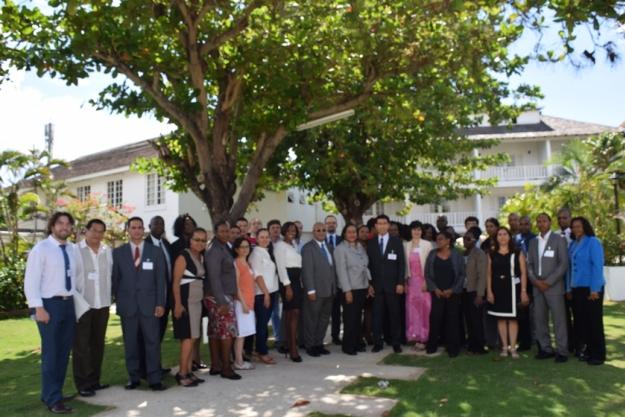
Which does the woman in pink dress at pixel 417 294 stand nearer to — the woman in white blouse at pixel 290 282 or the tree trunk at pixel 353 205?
the woman in white blouse at pixel 290 282

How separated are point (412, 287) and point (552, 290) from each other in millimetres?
2150

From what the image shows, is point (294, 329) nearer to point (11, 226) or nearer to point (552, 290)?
point (552, 290)

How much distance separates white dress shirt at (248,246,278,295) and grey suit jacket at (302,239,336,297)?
0.52 m

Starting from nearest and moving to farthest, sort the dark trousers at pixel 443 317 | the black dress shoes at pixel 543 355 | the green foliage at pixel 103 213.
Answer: the black dress shoes at pixel 543 355 → the dark trousers at pixel 443 317 → the green foliage at pixel 103 213

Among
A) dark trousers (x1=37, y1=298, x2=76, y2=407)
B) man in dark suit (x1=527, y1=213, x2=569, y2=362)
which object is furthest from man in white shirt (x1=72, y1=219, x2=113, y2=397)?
man in dark suit (x1=527, y1=213, x2=569, y2=362)

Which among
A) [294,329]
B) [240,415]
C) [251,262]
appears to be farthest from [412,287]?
[240,415]

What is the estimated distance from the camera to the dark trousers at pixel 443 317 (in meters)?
8.84

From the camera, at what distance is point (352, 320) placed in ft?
30.0

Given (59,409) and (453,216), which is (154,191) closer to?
(453,216)

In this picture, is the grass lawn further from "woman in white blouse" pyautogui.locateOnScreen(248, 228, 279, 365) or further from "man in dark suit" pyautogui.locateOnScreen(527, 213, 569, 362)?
"woman in white blouse" pyautogui.locateOnScreen(248, 228, 279, 365)

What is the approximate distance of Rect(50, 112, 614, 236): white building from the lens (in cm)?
2705

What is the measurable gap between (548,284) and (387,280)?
239 cm

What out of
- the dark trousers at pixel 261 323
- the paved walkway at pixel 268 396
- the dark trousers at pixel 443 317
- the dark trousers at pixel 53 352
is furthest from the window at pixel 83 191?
the dark trousers at pixel 53 352

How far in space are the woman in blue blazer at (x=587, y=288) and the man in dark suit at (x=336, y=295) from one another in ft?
11.6
